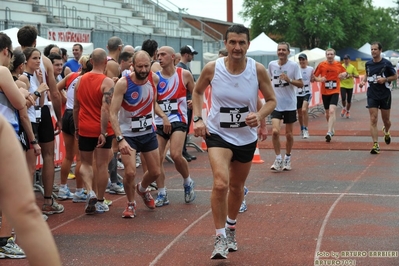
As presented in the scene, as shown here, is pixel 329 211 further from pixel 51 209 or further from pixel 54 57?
pixel 54 57

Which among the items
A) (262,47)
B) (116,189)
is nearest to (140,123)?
(116,189)

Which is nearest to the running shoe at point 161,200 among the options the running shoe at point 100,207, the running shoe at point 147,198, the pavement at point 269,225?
the pavement at point 269,225

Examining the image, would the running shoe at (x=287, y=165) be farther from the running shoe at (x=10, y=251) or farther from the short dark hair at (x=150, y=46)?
the running shoe at (x=10, y=251)

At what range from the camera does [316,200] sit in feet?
33.9

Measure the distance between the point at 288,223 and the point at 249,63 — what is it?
2.24m

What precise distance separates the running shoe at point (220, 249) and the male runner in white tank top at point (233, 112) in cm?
10

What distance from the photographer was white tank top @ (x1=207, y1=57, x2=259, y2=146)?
287 inches

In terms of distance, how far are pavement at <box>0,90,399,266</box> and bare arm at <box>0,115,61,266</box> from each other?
390 centimetres

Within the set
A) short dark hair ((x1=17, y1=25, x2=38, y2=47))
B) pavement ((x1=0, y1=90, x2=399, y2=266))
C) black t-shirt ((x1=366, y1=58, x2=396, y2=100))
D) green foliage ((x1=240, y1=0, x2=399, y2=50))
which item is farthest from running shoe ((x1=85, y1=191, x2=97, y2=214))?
green foliage ((x1=240, y1=0, x2=399, y2=50))

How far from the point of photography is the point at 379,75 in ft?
51.8

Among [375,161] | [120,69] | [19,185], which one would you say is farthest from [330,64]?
[19,185]

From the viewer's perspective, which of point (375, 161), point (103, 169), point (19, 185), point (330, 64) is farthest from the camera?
point (330, 64)

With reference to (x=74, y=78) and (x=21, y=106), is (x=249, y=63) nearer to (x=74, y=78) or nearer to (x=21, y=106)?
(x=21, y=106)

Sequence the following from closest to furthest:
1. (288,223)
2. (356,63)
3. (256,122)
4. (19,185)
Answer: (19,185)
(256,122)
(288,223)
(356,63)
